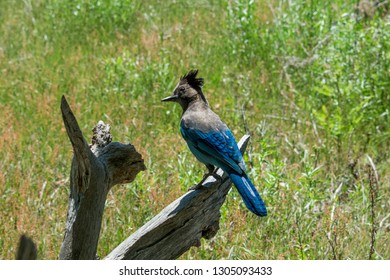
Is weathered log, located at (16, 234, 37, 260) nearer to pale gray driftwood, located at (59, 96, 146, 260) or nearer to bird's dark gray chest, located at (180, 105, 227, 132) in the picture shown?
pale gray driftwood, located at (59, 96, 146, 260)

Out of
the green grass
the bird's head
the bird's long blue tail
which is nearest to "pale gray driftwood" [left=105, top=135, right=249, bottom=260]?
the bird's long blue tail

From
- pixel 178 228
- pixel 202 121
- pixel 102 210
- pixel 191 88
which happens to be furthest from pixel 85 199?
pixel 191 88

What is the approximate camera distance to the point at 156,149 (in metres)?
7.42

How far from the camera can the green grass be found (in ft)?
20.2

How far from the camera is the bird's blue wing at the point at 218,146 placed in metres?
5.09

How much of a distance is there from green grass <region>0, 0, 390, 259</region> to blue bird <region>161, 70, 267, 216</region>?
831mm

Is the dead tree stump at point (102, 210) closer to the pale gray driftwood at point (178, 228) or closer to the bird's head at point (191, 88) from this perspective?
the pale gray driftwood at point (178, 228)

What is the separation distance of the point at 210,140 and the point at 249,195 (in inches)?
22.4

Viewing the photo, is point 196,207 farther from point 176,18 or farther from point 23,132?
point 176,18

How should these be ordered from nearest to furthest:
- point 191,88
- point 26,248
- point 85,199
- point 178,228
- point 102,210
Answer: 1. point 26,248
2. point 85,199
3. point 102,210
4. point 178,228
5. point 191,88

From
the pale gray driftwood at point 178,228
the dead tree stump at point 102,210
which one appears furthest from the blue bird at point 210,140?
the dead tree stump at point 102,210

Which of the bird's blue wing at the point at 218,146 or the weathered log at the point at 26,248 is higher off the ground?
the bird's blue wing at the point at 218,146

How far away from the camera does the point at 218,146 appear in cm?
519

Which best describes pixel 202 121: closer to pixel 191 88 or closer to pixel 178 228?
pixel 191 88
